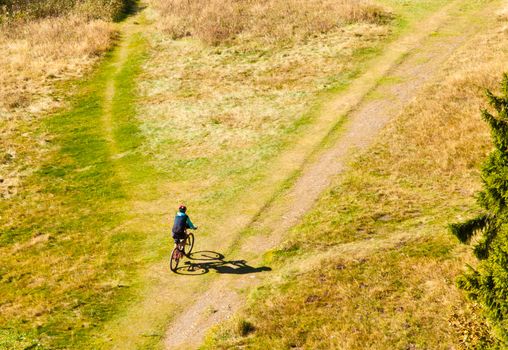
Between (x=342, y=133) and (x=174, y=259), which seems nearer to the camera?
(x=174, y=259)

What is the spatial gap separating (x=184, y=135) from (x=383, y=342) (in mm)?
22000

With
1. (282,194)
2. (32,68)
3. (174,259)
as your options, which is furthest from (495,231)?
(32,68)

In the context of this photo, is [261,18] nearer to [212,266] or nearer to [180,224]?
[180,224]

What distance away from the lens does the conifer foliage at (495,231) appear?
40.6 feet

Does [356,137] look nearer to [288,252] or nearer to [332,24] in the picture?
[288,252]

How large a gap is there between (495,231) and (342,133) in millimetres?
19025

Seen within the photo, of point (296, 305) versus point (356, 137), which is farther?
point (356, 137)

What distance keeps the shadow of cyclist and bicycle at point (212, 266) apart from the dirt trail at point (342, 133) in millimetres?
219

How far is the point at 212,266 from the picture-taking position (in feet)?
77.3

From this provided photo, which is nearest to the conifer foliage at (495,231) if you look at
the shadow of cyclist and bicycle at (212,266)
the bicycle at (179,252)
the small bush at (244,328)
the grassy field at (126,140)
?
the small bush at (244,328)

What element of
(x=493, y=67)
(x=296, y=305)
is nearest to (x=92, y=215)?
(x=296, y=305)

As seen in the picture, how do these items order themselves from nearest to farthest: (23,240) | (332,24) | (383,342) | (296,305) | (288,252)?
(383,342), (296,305), (288,252), (23,240), (332,24)

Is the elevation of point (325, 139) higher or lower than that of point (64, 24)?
lower

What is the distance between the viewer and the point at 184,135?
119ft
